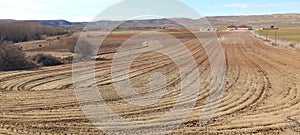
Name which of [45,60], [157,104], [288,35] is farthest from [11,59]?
[288,35]

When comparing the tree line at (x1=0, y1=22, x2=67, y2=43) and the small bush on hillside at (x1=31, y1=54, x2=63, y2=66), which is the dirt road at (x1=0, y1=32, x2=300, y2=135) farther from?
the tree line at (x1=0, y1=22, x2=67, y2=43)

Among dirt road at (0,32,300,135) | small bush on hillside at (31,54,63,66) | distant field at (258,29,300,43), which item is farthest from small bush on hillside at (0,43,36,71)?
distant field at (258,29,300,43)

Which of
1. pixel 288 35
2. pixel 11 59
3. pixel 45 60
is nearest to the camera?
pixel 11 59

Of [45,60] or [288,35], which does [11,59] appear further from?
[288,35]

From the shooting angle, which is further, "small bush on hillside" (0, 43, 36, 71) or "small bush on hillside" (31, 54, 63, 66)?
"small bush on hillside" (31, 54, 63, 66)

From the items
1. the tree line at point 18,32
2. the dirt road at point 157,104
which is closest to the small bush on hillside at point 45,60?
the dirt road at point 157,104

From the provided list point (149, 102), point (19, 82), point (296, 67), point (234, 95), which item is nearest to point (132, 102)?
point (149, 102)

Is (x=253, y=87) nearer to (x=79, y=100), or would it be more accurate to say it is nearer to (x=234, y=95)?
(x=234, y=95)
